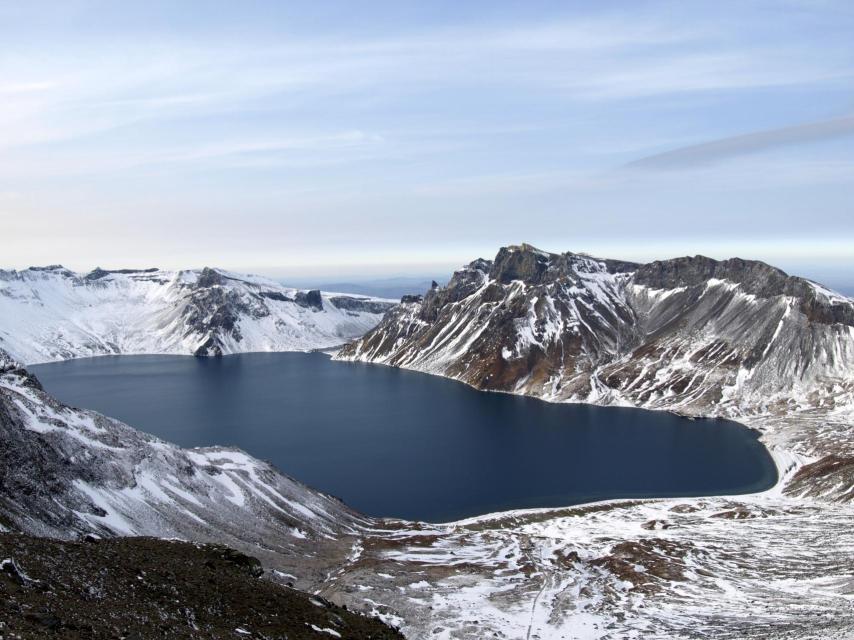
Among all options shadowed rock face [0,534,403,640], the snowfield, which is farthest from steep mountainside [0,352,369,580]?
shadowed rock face [0,534,403,640]

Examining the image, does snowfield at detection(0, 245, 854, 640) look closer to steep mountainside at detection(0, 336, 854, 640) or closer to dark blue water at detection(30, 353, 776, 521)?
steep mountainside at detection(0, 336, 854, 640)

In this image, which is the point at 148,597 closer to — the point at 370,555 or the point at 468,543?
the point at 370,555

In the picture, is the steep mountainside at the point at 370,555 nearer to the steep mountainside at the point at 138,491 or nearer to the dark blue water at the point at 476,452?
the steep mountainside at the point at 138,491

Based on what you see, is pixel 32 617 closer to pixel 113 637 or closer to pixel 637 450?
pixel 113 637

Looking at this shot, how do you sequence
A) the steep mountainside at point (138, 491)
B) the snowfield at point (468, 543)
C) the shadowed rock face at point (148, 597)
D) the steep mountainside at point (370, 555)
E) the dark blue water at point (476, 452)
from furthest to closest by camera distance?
the dark blue water at point (476, 452)
the steep mountainside at point (138, 491)
the snowfield at point (468, 543)
the steep mountainside at point (370, 555)
the shadowed rock face at point (148, 597)

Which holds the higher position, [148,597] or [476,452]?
[148,597]

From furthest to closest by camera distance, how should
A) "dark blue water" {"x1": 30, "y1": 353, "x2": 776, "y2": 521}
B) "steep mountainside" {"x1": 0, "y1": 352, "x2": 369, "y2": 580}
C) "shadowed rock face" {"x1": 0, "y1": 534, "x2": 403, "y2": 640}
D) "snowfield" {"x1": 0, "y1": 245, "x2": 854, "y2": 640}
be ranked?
"dark blue water" {"x1": 30, "y1": 353, "x2": 776, "y2": 521} < "steep mountainside" {"x1": 0, "y1": 352, "x2": 369, "y2": 580} < "snowfield" {"x1": 0, "y1": 245, "x2": 854, "y2": 640} < "shadowed rock face" {"x1": 0, "y1": 534, "x2": 403, "y2": 640}

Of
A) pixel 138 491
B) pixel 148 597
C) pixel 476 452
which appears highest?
pixel 148 597

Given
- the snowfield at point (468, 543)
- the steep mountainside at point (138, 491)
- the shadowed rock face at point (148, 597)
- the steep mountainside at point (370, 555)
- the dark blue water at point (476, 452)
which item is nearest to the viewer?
the shadowed rock face at point (148, 597)

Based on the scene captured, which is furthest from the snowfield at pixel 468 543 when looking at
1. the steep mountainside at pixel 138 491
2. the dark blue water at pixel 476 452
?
the dark blue water at pixel 476 452

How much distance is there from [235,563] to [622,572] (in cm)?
4621

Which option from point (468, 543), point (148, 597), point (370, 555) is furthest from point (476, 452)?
point (148, 597)

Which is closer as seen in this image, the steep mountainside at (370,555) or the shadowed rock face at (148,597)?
the shadowed rock face at (148,597)

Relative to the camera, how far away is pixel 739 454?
149 m
